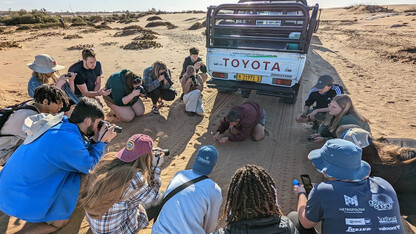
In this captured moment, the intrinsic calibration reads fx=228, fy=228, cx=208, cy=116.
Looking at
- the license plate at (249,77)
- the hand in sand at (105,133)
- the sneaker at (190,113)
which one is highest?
the hand in sand at (105,133)

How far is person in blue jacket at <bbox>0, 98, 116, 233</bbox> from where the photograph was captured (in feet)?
6.84

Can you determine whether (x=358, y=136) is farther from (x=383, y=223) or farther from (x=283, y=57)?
(x=283, y=57)

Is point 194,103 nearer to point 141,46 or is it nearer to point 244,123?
point 244,123

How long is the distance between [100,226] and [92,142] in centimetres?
103

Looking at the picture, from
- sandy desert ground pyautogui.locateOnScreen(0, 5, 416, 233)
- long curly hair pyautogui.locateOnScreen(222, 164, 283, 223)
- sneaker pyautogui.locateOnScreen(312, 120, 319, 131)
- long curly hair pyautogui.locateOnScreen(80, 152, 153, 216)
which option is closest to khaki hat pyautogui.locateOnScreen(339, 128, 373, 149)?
sandy desert ground pyautogui.locateOnScreen(0, 5, 416, 233)

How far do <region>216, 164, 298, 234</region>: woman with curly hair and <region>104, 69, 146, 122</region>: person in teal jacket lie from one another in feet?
11.4

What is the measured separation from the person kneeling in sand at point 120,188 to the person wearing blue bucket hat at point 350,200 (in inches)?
58.2

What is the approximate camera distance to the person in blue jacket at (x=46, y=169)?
2084mm

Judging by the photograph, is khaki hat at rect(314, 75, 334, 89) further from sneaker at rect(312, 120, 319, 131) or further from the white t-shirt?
the white t-shirt

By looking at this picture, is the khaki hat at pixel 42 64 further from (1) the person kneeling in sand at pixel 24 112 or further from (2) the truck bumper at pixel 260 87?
(2) the truck bumper at pixel 260 87

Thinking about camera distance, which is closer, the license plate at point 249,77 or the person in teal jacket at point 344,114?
the person in teal jacket at point 344,114

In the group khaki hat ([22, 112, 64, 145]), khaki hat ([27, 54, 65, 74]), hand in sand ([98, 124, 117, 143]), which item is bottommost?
hand in sand ([98, 124, 117, 143])

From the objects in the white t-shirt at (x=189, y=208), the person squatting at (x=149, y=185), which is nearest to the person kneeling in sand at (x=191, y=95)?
the person squatting at (x=149, y=185)

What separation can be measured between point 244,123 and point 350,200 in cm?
232
